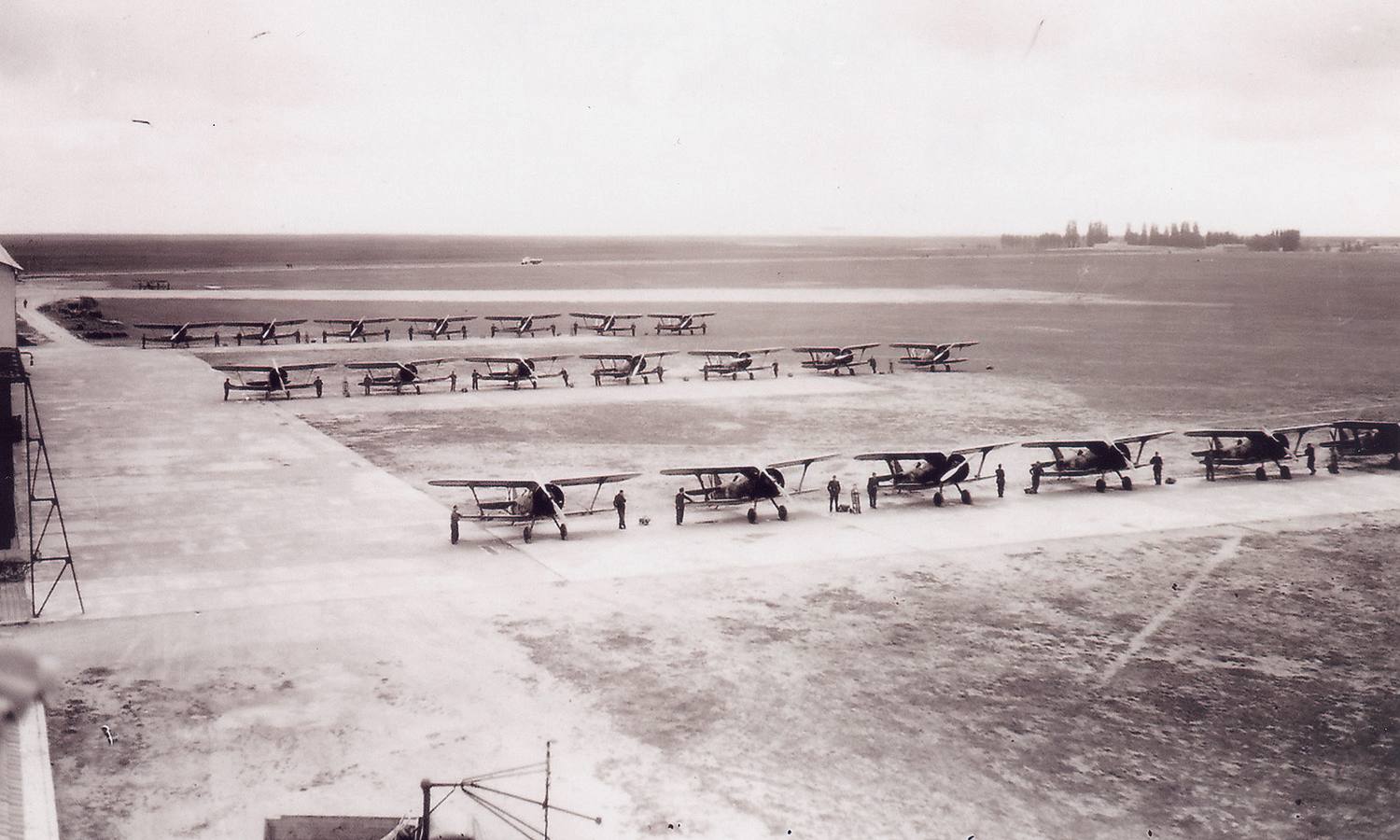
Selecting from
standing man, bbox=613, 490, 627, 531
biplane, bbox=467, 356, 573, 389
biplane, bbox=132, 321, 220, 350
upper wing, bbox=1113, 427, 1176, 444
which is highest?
biplane, bbox=132, 321, 220, 350

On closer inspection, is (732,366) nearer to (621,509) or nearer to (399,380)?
(399,380)

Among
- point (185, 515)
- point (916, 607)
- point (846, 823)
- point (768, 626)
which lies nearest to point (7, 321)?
point (185, 515)

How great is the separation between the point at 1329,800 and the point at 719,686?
1041 centimetres

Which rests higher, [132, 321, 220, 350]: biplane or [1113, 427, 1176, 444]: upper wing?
[132, 321, 220, 350]: biplane

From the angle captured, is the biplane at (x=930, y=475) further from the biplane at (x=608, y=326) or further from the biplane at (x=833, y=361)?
the biplane at (x=608, y=326)

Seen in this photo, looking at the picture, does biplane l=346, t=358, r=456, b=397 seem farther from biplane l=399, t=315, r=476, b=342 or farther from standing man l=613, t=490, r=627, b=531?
standing man l=613, t=490, r=627, b=531

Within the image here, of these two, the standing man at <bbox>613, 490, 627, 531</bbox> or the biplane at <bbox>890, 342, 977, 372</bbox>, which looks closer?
the standing man at <bbox>613, 490, 627, 531</bbox>

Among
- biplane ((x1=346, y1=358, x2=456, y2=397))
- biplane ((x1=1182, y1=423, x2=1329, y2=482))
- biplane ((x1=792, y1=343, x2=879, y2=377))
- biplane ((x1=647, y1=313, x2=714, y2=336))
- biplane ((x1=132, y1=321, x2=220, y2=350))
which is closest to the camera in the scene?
biplane ((x1=1182, y1=423, x2=1329, y2=482))

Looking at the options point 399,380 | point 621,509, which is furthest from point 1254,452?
point 399,380

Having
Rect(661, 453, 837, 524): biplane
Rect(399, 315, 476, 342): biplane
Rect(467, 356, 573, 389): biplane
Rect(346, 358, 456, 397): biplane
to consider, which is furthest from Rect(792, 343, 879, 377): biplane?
Rect(661, 453, 837, 524): biplane

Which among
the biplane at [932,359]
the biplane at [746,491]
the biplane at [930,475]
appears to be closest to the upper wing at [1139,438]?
the biplane at [930,475]

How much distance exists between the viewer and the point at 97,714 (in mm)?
19594

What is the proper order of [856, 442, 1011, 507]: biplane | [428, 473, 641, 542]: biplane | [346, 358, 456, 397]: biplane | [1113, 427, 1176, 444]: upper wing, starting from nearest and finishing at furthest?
[428, 473, 641, 542]: biplane → [856, 442, 1011, 507]: biplane → [1113, 427, 1176, 444]: upper wing → [346, 358, 456, 397]: biplane

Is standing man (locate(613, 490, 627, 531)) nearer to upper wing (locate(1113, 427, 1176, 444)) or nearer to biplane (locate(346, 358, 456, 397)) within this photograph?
upper wing (locate(1113, 427, 1176, 444))
